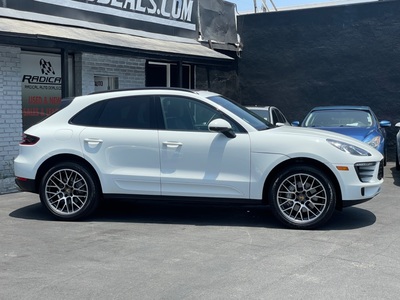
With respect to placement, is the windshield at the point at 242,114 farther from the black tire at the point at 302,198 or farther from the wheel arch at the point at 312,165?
the black tire at the point at 302,198

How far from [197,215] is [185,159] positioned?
1084 mm

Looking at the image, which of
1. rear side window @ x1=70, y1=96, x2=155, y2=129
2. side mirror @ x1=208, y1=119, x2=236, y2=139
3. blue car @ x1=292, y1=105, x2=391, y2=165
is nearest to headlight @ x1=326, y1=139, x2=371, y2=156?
side mirror @ x1=208, y1=119, x2=236, y2=139

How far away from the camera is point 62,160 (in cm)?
705

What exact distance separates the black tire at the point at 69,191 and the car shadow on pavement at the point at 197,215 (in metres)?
0.25

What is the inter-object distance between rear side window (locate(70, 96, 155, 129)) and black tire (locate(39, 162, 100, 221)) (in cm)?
65

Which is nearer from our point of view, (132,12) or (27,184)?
(27,184)

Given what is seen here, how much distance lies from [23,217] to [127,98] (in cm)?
221

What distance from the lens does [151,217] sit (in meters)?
7.34

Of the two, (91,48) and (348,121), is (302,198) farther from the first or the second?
(91,48)

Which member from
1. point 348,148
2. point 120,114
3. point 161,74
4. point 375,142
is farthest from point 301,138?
point 161,74

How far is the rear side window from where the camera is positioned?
22.9 ft

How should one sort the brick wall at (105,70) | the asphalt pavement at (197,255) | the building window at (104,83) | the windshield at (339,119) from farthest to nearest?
the building window at (104,83), the brick wall at (105,70), the windshield at (339,119), the asphalt pavement at (197,255)

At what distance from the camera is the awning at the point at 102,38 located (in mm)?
9063

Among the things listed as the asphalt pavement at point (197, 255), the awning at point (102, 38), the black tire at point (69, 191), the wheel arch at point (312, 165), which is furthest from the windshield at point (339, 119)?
the black tire at point (69, 191)
